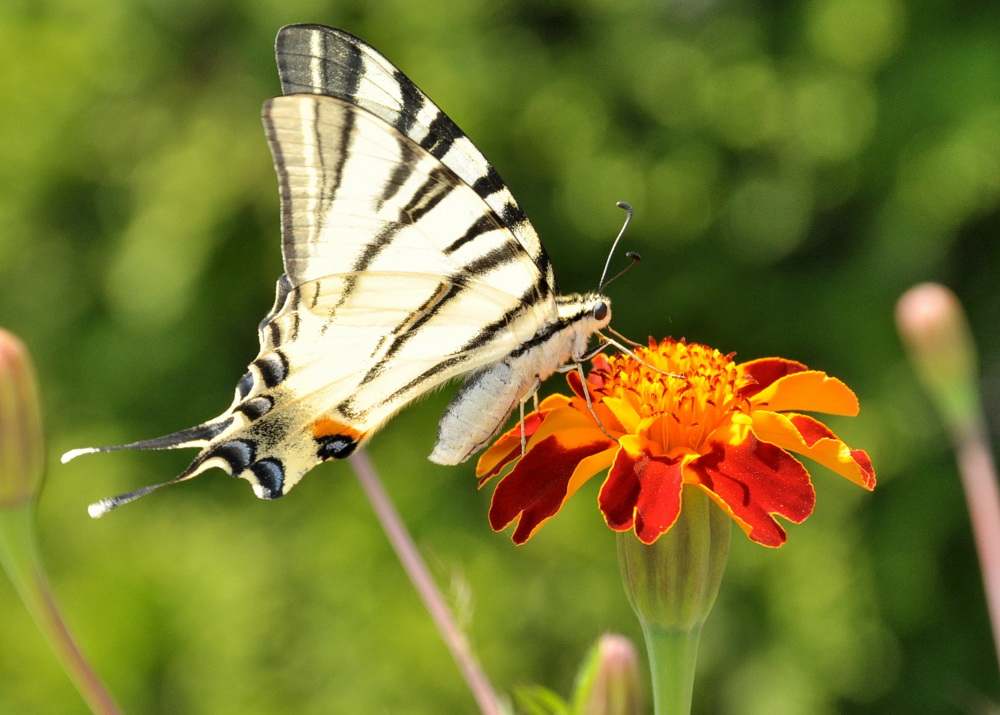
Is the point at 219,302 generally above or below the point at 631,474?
below

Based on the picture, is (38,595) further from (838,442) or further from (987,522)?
(987,522)

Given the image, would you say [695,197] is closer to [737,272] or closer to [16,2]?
[737,272]

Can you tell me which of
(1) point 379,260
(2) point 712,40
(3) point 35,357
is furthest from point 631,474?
(3) point 35,357

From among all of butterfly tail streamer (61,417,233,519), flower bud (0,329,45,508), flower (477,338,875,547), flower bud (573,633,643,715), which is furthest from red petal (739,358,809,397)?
flower bud (0,329,45,508)

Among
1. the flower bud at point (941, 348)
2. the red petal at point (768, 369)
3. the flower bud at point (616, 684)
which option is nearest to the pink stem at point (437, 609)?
the flower bud at point (616, 684)

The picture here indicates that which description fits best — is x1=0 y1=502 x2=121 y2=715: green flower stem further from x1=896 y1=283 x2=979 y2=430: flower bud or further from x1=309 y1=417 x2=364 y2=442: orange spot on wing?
x1=896 y1=283 x2=979 y2=430: flower bud

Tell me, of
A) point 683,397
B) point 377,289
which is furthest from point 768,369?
point 377,289
